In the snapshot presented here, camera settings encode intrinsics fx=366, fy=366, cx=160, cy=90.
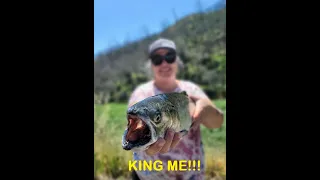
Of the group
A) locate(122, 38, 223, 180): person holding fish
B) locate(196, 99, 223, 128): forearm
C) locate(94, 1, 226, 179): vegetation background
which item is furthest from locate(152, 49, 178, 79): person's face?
locate(196, 99, 223, 128): forearm

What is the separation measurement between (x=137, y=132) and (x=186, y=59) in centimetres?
191

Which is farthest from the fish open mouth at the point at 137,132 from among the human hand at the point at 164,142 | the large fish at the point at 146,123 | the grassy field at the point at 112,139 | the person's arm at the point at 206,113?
the grassy field at the point at 112,139

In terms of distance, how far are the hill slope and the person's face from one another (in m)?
0.27

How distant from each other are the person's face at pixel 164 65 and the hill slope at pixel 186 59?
0.27 m

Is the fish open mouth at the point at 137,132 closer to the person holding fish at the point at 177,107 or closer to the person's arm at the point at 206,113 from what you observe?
the person holding fish at the point at 177,107

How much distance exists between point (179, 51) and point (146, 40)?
0.43 m

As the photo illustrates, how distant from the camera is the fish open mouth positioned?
265cm

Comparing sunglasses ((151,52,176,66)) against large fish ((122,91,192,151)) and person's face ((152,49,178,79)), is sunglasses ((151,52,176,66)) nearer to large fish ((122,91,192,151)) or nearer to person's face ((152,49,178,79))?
person's face ((152,49,178,79))

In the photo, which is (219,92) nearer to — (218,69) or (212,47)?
(218,69)

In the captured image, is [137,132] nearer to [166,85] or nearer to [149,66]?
[166,85]

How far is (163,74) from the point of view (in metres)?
3.82

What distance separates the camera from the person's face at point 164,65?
378 cm

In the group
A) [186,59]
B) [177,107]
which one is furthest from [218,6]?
[177,107]
